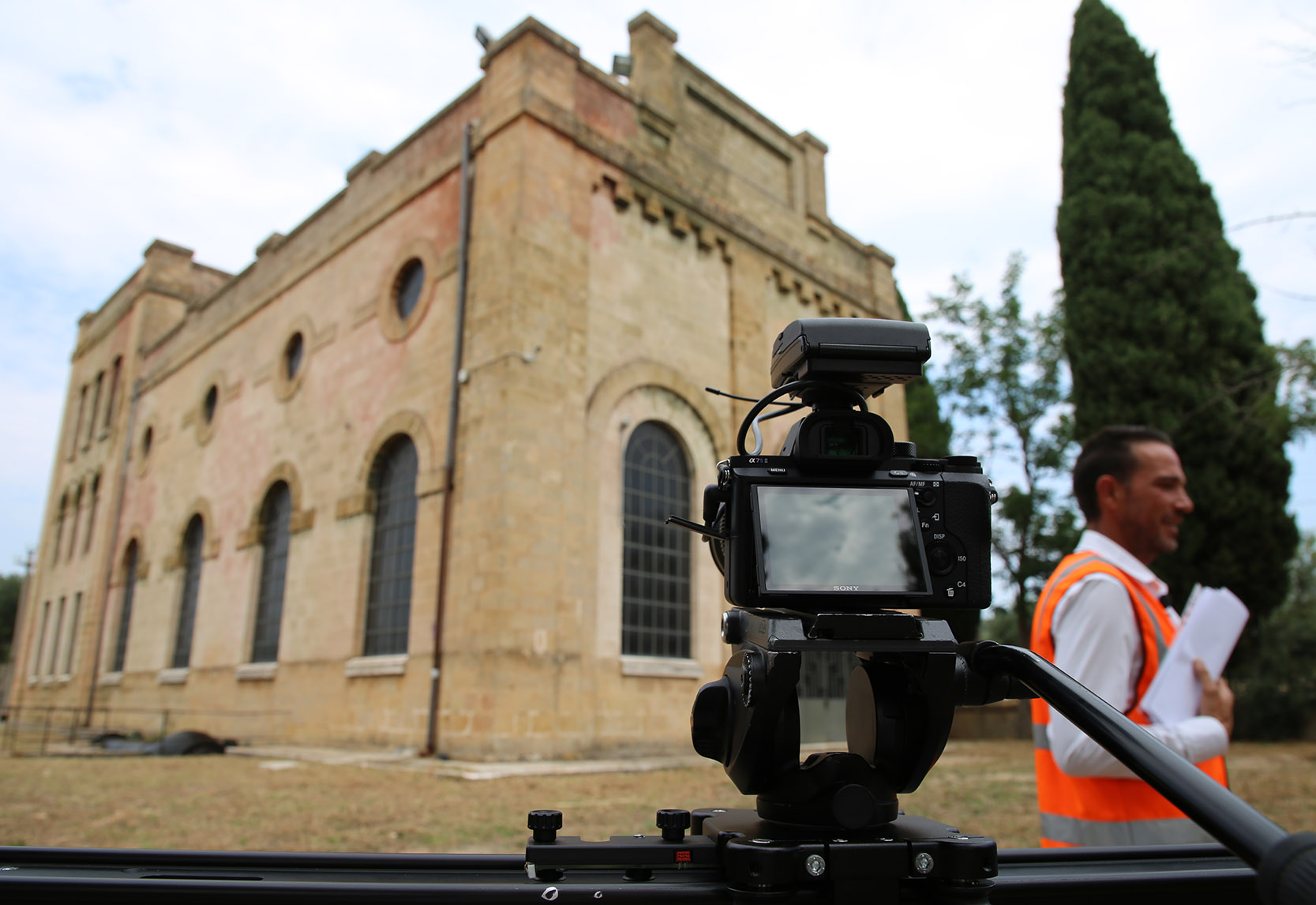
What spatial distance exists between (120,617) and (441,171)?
15510 millimetres

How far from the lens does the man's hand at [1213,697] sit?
244 cm

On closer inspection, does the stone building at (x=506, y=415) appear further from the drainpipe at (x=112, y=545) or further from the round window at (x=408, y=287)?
the drainpipe at (x=112, y=545)

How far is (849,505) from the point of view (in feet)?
4.19

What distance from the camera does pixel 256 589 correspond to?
1551 cm

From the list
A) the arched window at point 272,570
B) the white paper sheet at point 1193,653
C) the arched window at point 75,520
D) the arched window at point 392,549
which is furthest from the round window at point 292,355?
the white paper sheet at point 1193,653

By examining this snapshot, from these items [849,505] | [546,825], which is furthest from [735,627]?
[546,825]

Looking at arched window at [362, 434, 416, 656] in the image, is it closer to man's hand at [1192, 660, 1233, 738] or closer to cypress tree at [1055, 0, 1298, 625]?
man's hand at [1192, 660, 1233, 738]

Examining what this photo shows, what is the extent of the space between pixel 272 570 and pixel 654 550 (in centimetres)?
775

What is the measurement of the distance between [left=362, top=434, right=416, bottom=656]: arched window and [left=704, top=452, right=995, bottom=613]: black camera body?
443 inches

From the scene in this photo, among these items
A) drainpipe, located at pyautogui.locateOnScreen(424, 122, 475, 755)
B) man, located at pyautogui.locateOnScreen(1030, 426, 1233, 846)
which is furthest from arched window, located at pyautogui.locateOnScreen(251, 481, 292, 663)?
man, located at pyautogui.locateOnScreen(1030, 426, 1233, 846)

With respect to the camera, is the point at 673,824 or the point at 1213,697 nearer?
the point at 673,824

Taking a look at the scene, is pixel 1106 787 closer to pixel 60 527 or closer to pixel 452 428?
pixel 452 428

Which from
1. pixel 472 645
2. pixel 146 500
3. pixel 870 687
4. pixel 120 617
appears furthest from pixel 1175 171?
pixel 120 617

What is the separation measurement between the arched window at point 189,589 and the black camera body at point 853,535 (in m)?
19.1
